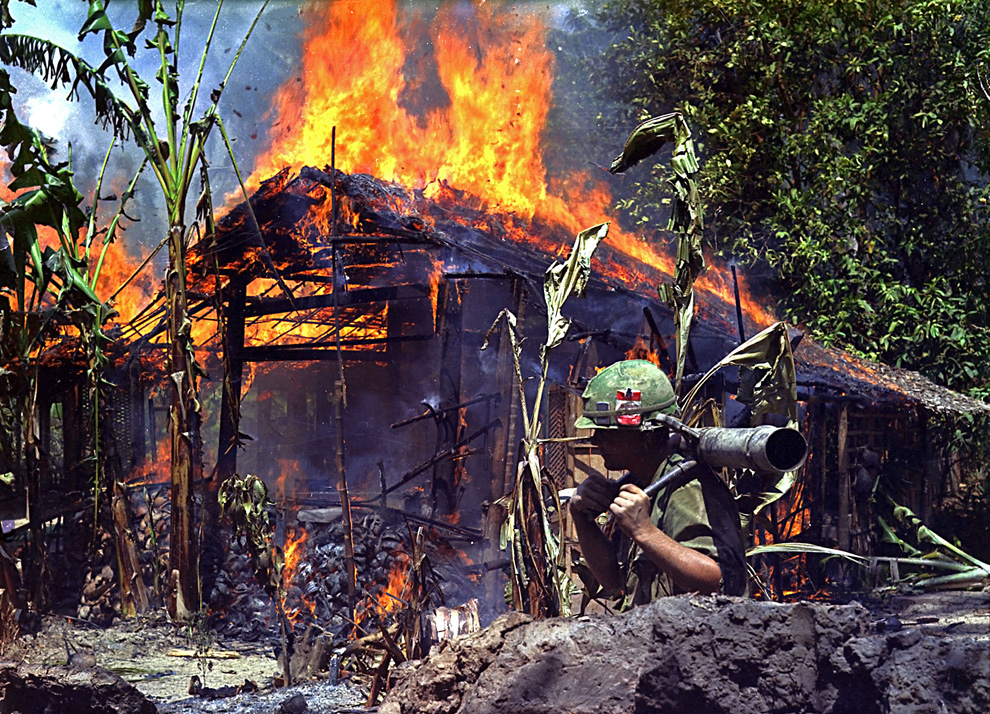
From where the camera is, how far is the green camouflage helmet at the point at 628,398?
283cm

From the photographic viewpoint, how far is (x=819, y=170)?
7.16m

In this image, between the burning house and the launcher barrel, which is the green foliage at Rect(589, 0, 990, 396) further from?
the launcher barrel

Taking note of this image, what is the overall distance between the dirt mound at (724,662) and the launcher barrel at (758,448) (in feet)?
1.38

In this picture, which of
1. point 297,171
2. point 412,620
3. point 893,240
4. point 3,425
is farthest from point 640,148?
point 893,240

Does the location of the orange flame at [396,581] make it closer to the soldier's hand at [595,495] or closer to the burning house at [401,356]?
the burning house at [401,356]

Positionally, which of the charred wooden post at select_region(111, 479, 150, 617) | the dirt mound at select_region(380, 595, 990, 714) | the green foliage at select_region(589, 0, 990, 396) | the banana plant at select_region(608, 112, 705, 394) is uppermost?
the green foliage at select_region(589, 0, 990, 396)

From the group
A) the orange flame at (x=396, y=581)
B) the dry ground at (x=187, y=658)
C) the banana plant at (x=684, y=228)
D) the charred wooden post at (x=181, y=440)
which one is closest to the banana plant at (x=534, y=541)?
the banana plant at (x=684, y=228)

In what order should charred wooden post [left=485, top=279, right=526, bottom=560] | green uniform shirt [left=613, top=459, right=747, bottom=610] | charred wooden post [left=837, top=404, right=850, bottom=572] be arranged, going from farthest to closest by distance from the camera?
1. charred wooden post [left=837, top=404, right=850, bottom=572]
2. charred wooden post [left=485, top=279, right=526, bottom=560]
3. green uniform shirt [left=613, top=459, right=747, bottom=610]

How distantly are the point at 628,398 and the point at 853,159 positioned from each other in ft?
16.9

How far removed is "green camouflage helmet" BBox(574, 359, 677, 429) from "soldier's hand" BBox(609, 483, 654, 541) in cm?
27

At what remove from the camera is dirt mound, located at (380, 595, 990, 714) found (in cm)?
221

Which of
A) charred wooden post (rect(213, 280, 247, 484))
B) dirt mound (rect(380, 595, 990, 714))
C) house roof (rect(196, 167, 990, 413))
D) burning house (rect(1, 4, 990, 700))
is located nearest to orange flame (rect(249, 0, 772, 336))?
burning house (rect(1, 4, 990, 700))

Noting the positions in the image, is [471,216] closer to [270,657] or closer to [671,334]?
[671,334]

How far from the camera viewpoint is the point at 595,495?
110 inches
